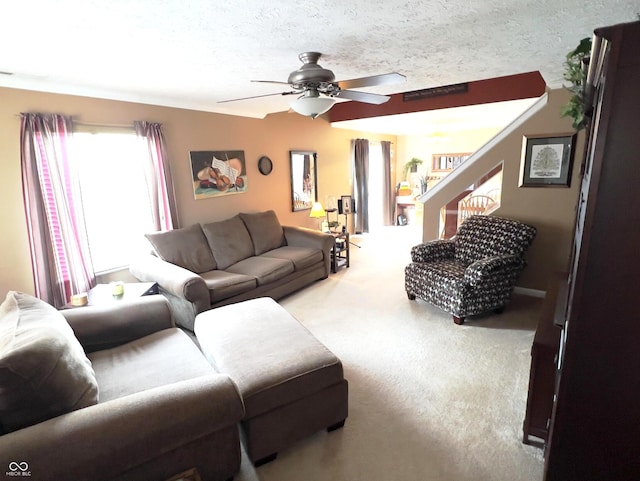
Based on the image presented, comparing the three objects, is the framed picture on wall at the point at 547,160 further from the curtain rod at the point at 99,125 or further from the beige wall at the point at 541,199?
the curtain rod at the point at 99,125

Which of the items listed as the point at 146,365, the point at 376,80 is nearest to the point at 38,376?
the point at 146,365

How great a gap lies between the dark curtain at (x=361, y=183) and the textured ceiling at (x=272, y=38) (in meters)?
3.90

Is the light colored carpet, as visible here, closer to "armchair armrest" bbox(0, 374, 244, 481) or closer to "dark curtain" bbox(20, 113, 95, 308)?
"armchair armrest" bbox(0, 374, 244, 481)

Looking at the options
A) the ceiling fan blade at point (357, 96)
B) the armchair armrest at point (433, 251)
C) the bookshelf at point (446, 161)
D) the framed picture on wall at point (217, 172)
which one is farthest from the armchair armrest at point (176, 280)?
the bookshelf at point (446, 161)

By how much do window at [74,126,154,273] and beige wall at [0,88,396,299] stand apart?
0.65ft

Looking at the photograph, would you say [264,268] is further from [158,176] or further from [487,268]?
[487,268]

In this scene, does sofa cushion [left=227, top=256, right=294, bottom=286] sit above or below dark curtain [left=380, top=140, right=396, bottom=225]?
below

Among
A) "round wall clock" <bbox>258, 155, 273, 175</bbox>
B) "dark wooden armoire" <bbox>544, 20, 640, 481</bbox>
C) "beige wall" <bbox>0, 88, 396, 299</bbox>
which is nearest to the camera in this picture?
"dark wooden armoire" <bbox>544, 20, 640, 481</bbox>

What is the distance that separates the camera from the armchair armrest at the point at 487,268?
116 inches

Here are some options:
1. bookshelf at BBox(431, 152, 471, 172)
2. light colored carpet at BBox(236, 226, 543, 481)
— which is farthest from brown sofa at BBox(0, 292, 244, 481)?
bookshelf at BBox(431, 152, 471, 172)

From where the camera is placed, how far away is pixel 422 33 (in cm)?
187

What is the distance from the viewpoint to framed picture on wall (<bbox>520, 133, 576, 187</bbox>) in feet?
10.6

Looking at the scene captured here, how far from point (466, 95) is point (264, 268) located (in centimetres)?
321

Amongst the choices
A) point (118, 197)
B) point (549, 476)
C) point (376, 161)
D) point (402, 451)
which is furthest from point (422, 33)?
point (376, 161)
